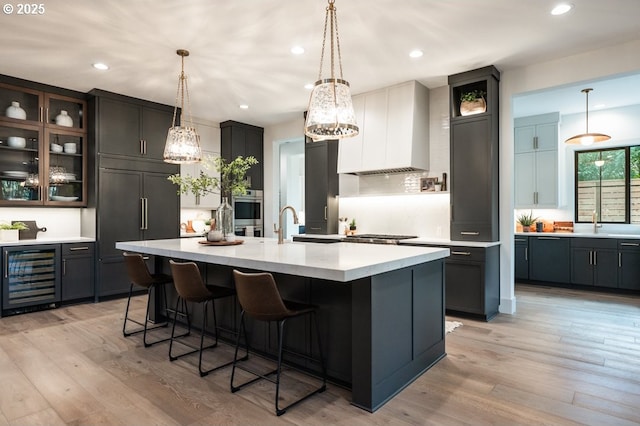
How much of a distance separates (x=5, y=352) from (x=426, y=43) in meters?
4.88

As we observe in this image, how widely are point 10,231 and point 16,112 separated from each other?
1521mm

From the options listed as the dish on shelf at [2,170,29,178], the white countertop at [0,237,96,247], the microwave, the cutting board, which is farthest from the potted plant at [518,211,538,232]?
the dish on shelf at [2,170,29,178]

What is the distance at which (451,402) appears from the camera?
2.42m

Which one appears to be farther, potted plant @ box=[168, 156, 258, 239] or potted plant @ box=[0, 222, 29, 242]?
potted plant @ box=[0, 222, 29, 242]

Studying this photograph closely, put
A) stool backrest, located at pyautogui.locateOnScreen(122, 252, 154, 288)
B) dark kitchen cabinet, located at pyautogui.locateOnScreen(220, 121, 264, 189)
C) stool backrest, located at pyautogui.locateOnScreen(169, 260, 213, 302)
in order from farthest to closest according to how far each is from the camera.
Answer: dark kitchen cabinet, located at pyautogui.locateOnScreen(220, 121, 264, 189), stool backrest, located at pyautogui.locateOnScreen(122, 252, 154, 288), stool backrest, located at pyautogui.locateOnScreen(169, 260, 213, 302)

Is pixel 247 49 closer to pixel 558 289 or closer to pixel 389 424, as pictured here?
pixel 389 424

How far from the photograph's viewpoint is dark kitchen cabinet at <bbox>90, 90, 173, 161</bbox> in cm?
537

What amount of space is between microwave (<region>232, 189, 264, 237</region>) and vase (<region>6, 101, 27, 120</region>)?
3211mm

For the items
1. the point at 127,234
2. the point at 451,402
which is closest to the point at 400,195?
the point at 451,402

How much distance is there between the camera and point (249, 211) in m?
7.27

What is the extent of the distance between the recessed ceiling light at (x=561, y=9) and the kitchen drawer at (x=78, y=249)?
5.90 m

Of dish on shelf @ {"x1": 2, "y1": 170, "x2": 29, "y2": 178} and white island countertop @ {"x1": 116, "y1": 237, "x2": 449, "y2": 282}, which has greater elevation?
dish on shelf @ {"x1": 2, "y1": 170, "x2": 29, "y2": 178}

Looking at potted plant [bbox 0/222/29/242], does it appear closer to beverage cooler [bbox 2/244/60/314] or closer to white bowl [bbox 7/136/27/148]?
beverage cooler [bbox 2/244/60/314]

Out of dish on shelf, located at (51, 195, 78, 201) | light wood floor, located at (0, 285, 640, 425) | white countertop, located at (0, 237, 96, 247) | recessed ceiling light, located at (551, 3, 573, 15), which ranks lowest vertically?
light wood floor, located at (0, 285, 640, 425)
